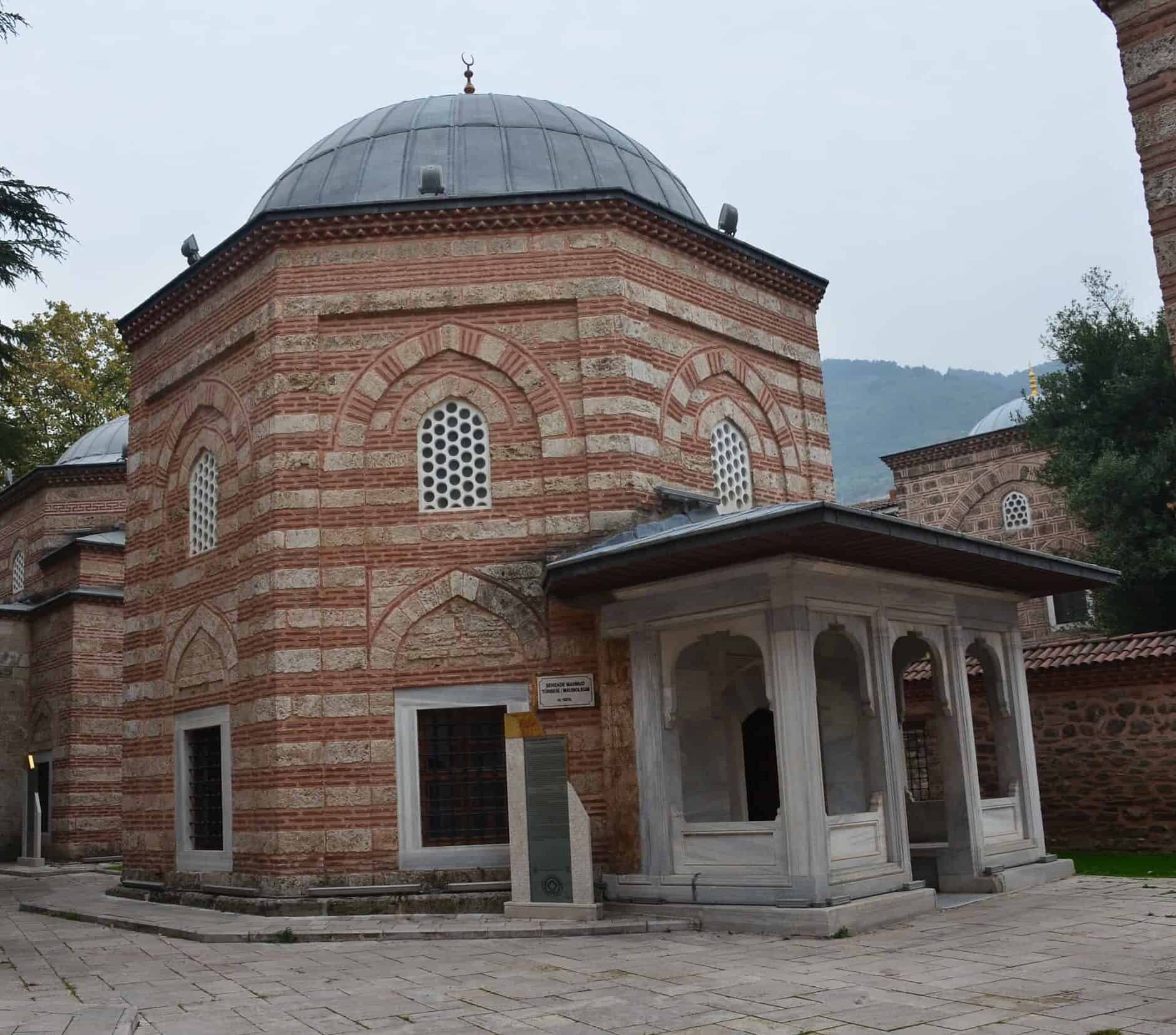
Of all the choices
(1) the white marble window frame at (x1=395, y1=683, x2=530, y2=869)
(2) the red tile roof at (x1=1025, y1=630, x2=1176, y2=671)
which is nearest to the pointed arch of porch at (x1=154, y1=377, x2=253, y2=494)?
(1) the white marble window frame at (x1=395, y1=683, x2=530, y2=869)

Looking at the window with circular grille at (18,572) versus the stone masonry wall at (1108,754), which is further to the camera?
the window with circular grille at (18,572)

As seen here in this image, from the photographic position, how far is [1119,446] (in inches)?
794

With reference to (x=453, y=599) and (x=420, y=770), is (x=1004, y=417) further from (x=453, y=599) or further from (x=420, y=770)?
(x=420, y=770)

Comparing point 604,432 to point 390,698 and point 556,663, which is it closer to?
point 556,663

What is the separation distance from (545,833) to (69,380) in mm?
21605

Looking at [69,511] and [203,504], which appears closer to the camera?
[203,504]

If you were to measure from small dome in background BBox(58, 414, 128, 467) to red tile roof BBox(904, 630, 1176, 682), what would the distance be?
1599 cm

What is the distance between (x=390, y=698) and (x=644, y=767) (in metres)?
2.48

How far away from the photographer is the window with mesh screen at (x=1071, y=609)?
2316cm

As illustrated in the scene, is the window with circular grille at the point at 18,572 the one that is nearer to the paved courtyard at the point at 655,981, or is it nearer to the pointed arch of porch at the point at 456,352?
the pointed arch of porch at the point at 456,352

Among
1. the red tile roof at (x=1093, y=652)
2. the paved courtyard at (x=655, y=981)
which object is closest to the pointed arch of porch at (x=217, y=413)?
the paved courtyard at (x=655, y=981)

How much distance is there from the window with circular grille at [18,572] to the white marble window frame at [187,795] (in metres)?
12.4

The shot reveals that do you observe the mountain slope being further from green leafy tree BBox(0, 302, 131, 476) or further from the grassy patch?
the grassy patch

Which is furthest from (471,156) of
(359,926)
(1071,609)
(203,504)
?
(1071,609)
